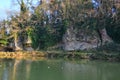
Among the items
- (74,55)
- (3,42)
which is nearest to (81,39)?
(74,55)

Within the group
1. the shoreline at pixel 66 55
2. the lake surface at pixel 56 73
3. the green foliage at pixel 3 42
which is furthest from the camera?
the green foliage at pixel 3 42

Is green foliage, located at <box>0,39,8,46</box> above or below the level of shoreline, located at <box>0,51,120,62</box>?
above

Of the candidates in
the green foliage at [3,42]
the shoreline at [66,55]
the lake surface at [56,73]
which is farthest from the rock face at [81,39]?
the lake surface at [56,73]

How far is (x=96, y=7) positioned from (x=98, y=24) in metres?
2.01

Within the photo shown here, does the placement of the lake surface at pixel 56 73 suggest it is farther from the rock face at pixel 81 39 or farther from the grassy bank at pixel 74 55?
the rock face at pixel 81 39

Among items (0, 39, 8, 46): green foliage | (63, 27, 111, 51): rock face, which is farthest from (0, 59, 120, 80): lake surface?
(0, 39, 8, 46): green foliage

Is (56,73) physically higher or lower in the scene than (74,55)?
lower

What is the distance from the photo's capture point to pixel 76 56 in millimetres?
35562

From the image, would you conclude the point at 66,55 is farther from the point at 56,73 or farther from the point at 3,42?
the point at 56,73

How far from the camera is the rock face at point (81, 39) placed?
40.5 meters

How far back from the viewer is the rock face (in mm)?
40531

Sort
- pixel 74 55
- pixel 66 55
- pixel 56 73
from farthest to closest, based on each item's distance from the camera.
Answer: pixel 66 55
pixel 74 55
pixel 56 73

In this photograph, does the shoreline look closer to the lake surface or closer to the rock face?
the rock face

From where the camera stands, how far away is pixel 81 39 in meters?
41.5
